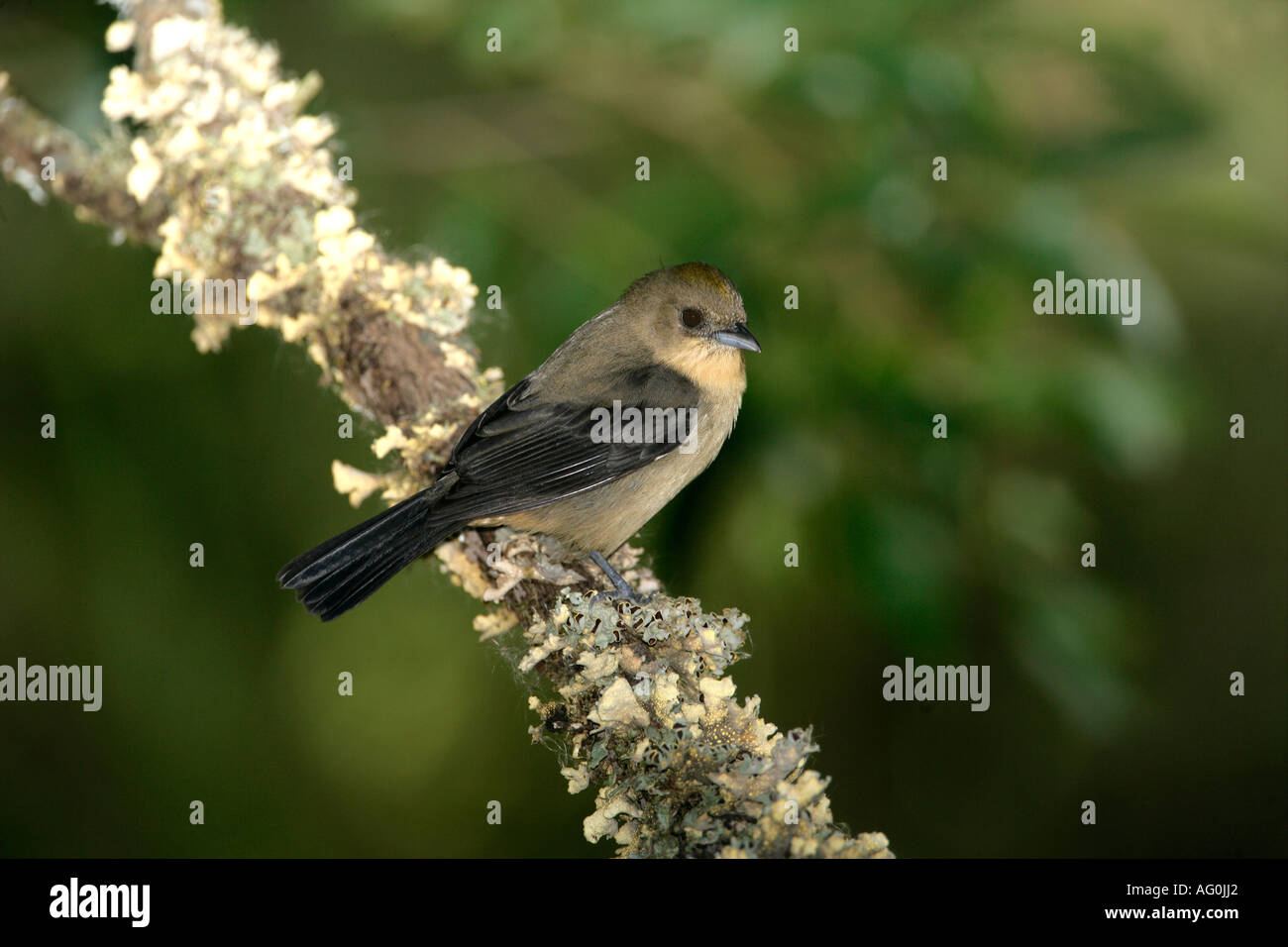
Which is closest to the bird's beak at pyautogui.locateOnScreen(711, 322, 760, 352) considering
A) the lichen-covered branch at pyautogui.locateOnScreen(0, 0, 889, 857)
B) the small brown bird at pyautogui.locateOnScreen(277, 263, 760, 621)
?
the small brown bird at pyautogui.locateOnScreen(277, 263, 760, 621)

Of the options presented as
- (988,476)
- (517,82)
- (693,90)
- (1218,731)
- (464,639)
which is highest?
(517,82)

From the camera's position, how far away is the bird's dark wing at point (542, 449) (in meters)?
2.91

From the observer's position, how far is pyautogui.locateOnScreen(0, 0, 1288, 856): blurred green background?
3.02m

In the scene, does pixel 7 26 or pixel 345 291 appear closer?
pixel 345 291

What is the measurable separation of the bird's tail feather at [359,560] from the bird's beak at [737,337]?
936mm

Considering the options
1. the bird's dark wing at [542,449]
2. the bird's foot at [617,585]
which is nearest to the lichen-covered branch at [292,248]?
the bird's foot at [617,585]

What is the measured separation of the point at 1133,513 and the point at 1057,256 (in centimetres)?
224

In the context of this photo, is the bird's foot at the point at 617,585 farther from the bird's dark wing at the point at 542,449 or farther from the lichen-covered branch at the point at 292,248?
the bird's dark wing at the point at 542,449

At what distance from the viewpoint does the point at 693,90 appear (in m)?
3.67

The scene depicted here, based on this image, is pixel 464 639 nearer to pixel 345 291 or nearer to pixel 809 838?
pixel 345 291

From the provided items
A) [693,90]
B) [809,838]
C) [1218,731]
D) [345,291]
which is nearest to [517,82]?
[693,90]

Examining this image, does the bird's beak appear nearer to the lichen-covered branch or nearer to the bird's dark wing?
the bird's dark wing

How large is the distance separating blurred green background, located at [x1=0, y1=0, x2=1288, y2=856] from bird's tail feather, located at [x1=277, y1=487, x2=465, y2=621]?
0.50 meters

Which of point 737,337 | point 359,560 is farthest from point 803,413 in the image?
point 359,560
